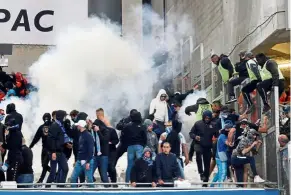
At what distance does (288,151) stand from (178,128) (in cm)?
355

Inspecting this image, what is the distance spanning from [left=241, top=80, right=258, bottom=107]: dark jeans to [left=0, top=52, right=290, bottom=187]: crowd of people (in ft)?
0.08

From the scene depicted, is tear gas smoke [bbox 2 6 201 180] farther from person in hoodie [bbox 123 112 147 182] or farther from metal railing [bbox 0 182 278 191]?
metal railing [bbox 0 182 278 191]

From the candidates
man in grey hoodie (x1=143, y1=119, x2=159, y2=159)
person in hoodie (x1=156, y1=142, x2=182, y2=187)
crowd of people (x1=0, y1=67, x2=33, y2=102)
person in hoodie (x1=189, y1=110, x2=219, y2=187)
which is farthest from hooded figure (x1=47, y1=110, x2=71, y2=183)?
crowd of people (x1=0, y1=67, x2=33, y2=102)

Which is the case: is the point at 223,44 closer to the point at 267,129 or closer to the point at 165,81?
the point at 165,81

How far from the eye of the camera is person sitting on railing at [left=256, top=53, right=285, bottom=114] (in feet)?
67.2

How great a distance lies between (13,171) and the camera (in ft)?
66.0

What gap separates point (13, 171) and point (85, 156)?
146 centimetres

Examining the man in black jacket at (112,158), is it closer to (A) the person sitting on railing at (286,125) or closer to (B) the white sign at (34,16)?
(A) the person sitting on railing at (286,125)

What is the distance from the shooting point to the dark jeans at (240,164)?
19703mm

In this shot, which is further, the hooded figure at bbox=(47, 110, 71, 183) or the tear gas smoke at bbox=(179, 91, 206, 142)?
the tear gas smoke at bbox=(179, 91, 206, 142)

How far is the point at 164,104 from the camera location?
79.9 feet

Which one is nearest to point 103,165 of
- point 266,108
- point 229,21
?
point 266,108

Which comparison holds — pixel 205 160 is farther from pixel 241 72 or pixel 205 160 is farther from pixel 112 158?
pixel 241 72

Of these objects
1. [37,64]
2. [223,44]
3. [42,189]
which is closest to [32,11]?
[223,44]
